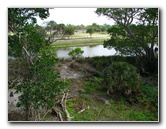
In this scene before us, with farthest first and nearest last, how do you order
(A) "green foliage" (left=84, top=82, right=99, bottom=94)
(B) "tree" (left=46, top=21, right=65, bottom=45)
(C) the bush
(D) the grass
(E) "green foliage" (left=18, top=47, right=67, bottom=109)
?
(A) "green foliage" (left=84, top=82, right=99, bottom=94), (C) the bush, (D) the grass, (B) "tree" (left=46, top=21, right=65, bottom=45), (E) "green foliage" (left=18, top=47, right=67, bottom=109)

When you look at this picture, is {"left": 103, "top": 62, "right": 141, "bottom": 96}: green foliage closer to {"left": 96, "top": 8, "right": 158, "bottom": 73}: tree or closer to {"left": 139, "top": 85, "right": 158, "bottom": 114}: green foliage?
{"left": 139, "top": 85, "right": 158, "bottom": 114}: green foliage

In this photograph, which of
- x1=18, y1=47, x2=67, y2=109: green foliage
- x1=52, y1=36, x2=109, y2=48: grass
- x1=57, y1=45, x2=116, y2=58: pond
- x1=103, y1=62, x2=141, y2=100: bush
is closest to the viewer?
x1=18, y1=47, x2=67, y2=109: green foliage

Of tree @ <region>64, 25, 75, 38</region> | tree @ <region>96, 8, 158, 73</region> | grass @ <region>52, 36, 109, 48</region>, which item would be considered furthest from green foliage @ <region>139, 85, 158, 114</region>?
tree @ <region>64, 25, 75, 38</region>

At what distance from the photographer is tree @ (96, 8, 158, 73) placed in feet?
12.8


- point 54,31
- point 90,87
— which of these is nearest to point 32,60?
point 54,31

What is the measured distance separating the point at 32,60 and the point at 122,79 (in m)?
1.81


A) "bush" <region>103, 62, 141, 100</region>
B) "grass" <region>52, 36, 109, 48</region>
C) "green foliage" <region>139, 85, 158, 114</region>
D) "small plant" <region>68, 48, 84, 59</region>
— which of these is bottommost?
"green foliage" <region>139, 85, 158, 114</region>

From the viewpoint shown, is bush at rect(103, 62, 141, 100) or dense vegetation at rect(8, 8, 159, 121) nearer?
dense vegetation at rect(8, 8, 159, 121)

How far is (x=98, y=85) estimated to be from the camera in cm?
446

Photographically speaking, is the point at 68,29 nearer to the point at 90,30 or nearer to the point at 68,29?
the point at 68,29

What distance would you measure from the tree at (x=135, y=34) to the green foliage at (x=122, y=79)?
0.91ft

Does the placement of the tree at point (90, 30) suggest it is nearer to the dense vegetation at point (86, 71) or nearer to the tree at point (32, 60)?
the dense vegetation at point (86, 71)
